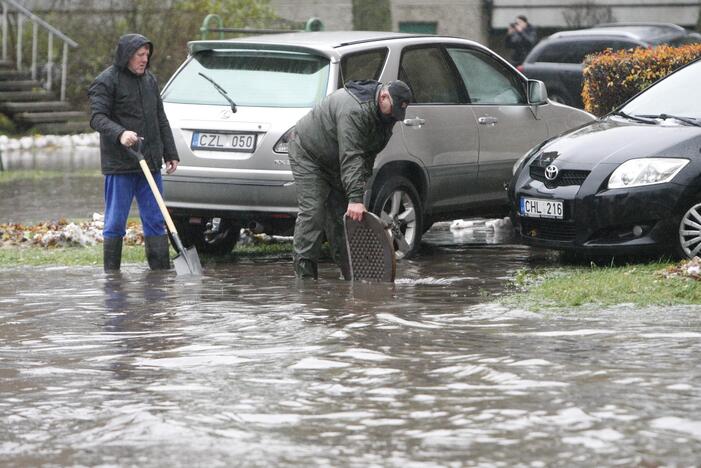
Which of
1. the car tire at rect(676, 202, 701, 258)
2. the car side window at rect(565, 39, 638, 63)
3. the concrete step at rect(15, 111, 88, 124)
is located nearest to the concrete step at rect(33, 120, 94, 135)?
the concrete step at rect(15, 111, 88, 124)

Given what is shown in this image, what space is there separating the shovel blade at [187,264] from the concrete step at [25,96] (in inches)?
665

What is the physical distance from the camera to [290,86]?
1079 centimetres

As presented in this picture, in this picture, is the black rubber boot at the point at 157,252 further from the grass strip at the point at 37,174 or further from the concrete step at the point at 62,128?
the concrete step at the point at 62,128

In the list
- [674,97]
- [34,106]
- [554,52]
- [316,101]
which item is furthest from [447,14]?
[316,101]

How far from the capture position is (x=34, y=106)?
87.6 ft

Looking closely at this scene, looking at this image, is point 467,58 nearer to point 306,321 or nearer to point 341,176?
point 341,176

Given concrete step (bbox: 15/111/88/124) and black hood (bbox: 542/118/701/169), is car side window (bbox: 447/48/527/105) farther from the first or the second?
concrete step (bbox: 15/111/88/124)

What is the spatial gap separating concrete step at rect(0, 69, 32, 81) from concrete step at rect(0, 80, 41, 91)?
0.18 metres

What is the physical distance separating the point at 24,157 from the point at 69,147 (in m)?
2.24

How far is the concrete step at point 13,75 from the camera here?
27.2 m

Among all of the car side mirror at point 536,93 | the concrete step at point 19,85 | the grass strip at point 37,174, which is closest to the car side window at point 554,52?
the grass strip at point 37,174

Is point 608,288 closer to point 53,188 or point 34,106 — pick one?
point 53,188

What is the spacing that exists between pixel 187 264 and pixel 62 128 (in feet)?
55.2

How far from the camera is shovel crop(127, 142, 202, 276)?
→ 33.9 feet
